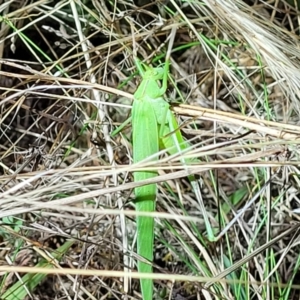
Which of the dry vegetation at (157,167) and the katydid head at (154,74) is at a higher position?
the katydid head at (154,74)

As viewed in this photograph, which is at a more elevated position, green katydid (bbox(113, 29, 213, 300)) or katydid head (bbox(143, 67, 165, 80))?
katydid head (bbox(143, 67, 165, 80))

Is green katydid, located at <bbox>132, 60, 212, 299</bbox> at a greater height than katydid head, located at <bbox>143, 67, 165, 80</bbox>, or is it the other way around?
katydid head, located at <bbox>143, 67, 165, 80</bbox>

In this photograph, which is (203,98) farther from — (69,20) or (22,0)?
(22,0)

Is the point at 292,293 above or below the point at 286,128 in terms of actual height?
below

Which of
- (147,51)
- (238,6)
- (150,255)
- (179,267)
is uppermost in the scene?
(238,6)

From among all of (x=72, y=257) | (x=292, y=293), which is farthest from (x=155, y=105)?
(x=292, y=293)

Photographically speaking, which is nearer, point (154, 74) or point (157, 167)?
point (157, 167)

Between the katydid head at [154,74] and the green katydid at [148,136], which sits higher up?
the katydid head at [154,74]

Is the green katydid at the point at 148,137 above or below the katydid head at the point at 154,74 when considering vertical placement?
below
